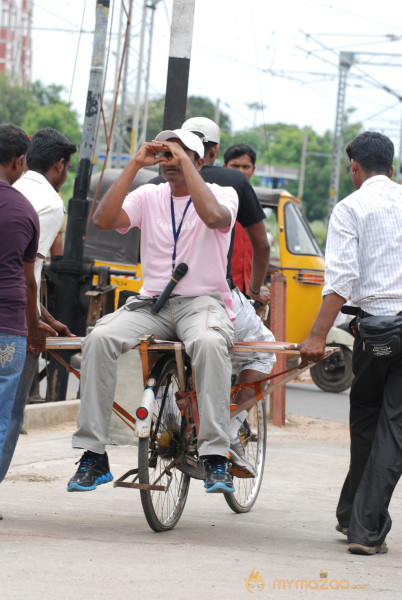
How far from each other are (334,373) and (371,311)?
1057 centimetres

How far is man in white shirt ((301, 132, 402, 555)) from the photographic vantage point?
17.3 feet

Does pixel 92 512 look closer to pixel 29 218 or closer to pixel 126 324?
pixel 126 324

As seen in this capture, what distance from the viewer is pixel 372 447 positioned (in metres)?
5.37

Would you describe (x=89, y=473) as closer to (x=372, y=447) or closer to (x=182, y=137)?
(x=372, y=447)

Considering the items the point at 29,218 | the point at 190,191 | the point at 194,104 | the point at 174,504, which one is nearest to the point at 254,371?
the point at 174,504

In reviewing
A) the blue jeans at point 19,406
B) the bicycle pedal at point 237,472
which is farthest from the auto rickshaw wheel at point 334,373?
the blue jeans at point 19,406

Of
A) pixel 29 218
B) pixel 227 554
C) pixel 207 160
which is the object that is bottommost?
pixel 227 554

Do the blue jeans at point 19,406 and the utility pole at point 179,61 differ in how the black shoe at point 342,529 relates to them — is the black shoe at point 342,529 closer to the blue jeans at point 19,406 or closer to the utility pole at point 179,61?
the blue jeans at point 19,406

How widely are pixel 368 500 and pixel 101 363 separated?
147 cm

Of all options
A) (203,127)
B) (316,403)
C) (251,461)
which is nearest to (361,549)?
(251,461)

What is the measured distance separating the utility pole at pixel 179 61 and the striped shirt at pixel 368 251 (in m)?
3.53

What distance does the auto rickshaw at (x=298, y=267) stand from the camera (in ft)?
49.5

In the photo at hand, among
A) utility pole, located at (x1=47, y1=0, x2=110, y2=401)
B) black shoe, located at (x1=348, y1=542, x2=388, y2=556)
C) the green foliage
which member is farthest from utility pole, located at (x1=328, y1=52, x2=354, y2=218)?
the green foliage

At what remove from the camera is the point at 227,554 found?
16.1ft
